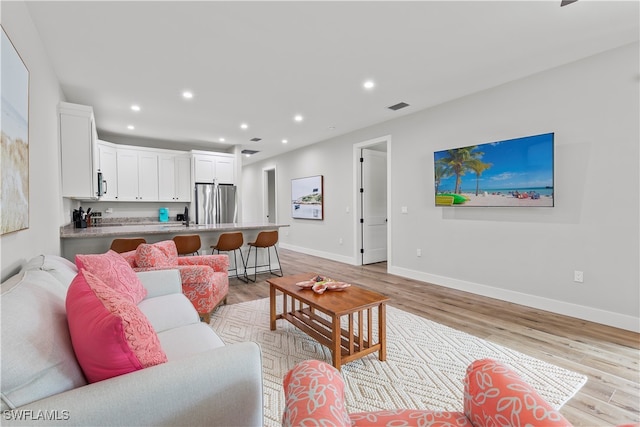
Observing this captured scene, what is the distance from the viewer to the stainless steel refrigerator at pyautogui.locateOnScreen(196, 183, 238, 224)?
6.33m

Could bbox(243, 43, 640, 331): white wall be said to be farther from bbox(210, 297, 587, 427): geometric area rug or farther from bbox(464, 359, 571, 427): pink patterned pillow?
bbox(464, 359, 571, 427): pink patterned pillow

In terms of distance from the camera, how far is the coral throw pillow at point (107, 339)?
94 centimetres

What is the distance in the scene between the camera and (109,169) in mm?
5445

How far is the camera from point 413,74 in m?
3.27

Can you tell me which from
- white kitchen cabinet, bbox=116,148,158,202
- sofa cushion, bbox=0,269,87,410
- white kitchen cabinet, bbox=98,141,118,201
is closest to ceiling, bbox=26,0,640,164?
white kitchen cabinet, bbox=98,141,118,201

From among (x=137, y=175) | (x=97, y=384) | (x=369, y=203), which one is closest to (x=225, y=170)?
(x=137, y=175)

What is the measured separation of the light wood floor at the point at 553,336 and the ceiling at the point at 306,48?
2.56 meters

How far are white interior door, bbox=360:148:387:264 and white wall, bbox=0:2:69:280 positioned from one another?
445 centimetres

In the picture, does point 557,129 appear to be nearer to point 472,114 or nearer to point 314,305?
point 472,114

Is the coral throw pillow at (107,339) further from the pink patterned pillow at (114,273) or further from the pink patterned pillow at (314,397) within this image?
the pink patterned pillow at (114,273)

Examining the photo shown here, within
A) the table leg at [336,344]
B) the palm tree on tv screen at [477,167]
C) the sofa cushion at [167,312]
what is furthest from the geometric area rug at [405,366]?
the palm tree on tv screen at [477,167]

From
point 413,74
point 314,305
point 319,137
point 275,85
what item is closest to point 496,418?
point 314,305

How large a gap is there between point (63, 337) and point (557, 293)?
159 inches

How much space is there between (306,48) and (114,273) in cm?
236
